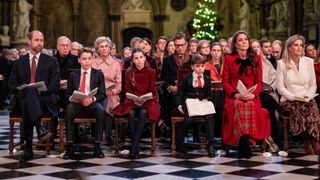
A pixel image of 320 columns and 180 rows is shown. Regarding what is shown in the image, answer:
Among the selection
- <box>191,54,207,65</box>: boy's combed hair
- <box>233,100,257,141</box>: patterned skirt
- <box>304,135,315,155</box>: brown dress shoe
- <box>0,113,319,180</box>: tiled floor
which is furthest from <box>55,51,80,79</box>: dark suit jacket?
<box>304,135,315,155</box>: brown dress shoe

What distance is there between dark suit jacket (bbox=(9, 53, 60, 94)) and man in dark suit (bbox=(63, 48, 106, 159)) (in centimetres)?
21

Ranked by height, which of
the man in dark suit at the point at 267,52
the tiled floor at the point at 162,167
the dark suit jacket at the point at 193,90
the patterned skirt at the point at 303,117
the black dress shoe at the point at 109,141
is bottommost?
the tiled floor at the point at 162,167

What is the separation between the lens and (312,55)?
9.16 metres

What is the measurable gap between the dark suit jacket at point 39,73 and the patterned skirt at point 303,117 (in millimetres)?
3160

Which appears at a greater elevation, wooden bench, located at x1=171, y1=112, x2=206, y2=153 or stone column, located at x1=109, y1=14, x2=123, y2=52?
stone column, located at x1=109, y1=14, x2=123, y2=52

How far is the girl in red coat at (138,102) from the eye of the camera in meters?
7.35

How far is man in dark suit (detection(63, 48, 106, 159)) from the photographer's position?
716 cm

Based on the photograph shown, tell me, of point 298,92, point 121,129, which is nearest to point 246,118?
point 298,92

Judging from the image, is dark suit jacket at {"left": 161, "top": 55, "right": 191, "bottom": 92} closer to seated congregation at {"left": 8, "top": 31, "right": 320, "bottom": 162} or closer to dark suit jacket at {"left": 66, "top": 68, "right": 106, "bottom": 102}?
seated congregation at {"left": 8, "top": 31, "right": 320, "bottom": 162}

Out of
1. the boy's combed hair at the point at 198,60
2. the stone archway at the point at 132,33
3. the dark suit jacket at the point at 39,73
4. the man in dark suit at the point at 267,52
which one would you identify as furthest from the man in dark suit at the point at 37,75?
the stone archway at the point at 132,33

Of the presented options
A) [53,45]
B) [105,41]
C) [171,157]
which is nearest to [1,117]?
[105,41]

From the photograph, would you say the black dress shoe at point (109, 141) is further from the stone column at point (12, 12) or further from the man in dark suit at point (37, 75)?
the stone column at point (12, 12)

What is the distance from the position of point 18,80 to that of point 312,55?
187 inches

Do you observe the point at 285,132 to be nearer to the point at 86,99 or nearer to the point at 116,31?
the point at 86,99
